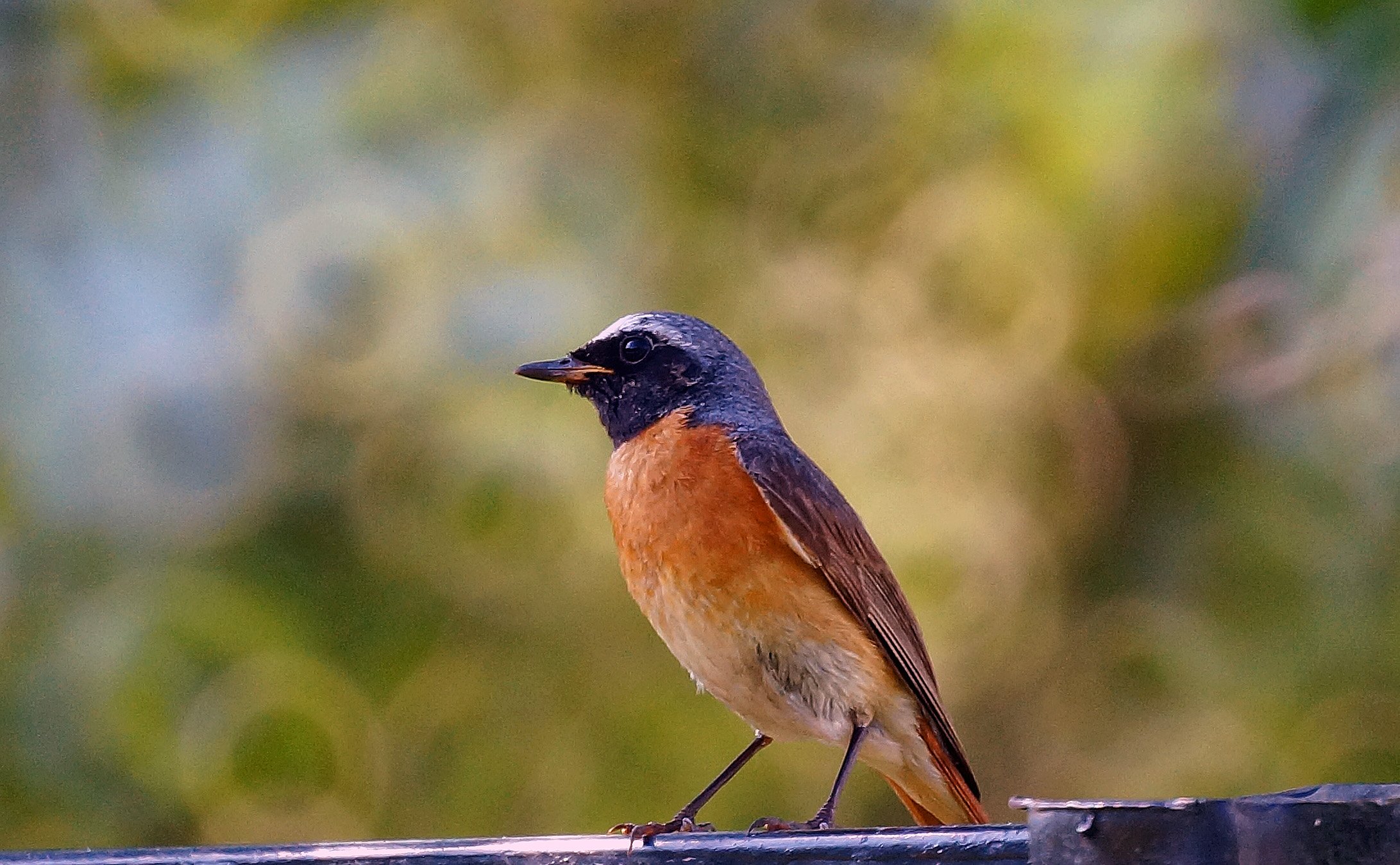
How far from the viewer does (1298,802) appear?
1540 millimetres

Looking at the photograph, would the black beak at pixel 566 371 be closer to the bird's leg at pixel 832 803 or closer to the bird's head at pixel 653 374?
the bird's head at pixel 653 374

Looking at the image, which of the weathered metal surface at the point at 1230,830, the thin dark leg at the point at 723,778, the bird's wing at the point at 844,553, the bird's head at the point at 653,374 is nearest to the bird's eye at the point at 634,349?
the bird's head at the point at 653,374

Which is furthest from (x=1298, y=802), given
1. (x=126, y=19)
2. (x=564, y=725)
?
(x=126, y=19)

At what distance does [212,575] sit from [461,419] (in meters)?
0.87

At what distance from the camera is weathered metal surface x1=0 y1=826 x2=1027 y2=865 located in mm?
1912

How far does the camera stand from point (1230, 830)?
157 cm

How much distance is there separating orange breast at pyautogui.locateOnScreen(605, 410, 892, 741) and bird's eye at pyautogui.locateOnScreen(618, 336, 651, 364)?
412mm

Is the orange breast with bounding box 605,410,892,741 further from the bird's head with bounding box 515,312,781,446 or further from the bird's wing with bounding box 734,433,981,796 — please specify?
the bird's head with bounding box 515,312,781,446

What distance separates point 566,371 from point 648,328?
24cm

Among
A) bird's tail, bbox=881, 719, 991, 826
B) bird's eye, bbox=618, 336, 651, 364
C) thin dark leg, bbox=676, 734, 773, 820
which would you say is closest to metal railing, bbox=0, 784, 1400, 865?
thin dark leg, bbox=676, 734, 773, 820

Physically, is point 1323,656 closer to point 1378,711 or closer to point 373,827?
point 1378,711

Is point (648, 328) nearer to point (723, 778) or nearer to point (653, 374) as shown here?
point (653, 374)

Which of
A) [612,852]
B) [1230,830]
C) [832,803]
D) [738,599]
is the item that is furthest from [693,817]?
[1230,830]

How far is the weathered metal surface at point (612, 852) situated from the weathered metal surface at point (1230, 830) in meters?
0.24
